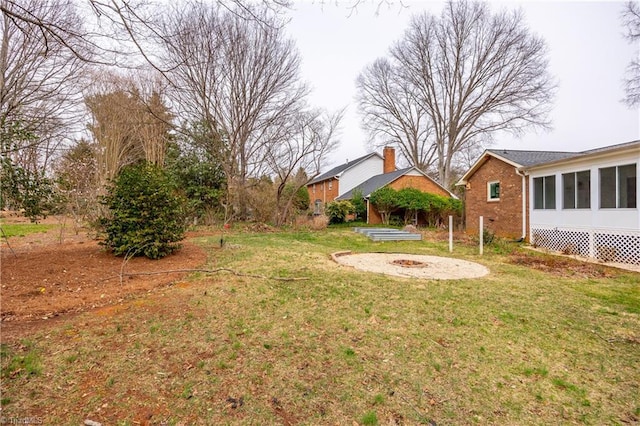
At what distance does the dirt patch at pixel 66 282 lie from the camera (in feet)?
12.6

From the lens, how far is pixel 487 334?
11.9 ft

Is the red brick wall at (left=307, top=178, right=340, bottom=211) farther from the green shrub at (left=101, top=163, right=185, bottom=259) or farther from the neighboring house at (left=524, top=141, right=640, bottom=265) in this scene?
the green shrub at (left=101, top=163, right=185, bottom=259)

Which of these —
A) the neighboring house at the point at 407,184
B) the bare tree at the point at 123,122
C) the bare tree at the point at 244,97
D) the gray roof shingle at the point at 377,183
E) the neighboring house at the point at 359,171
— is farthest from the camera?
the neighboring house at the point at 359,171

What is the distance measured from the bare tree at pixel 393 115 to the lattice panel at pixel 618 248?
19.0 metres

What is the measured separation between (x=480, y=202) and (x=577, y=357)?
520 inches

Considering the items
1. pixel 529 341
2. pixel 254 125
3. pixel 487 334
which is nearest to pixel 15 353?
pixel 487 334

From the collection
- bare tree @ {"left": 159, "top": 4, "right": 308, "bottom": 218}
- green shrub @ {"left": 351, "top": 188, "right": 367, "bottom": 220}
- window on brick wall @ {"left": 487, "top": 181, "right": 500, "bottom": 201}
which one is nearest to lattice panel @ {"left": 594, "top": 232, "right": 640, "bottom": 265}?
window on brick wall @ {"left": 487, "top": 181, "right": 500, "bottom": 201}

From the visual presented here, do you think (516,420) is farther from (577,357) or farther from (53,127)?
(53,127)

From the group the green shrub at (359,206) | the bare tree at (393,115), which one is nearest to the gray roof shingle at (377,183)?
the green shrub at (359,206)

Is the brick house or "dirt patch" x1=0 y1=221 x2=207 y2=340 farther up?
the brick house

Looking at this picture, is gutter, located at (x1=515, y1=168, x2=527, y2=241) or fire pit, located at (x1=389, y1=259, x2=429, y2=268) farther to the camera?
gutter, located at (x1=515, y1=168, x2=527, y2=241)

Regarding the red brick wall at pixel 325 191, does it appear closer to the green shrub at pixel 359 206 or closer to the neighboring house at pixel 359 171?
the neighboring house at pixel 359 171

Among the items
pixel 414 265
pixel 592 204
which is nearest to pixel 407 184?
pixel 592 204

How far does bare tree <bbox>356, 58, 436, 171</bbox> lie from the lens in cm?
2628
